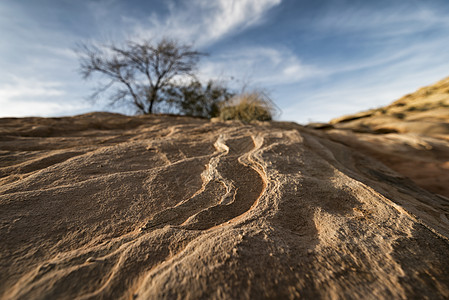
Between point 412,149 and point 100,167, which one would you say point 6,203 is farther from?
point 412,149

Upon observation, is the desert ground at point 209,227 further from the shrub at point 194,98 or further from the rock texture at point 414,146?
the shrub at point 194,98

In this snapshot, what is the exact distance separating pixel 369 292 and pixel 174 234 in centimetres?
63

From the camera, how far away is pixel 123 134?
2.35 metres

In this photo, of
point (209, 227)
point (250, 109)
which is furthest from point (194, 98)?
point (209, 227)

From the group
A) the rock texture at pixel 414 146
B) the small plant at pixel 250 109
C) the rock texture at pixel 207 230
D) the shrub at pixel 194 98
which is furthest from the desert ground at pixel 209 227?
the shrub at pixel 194 98

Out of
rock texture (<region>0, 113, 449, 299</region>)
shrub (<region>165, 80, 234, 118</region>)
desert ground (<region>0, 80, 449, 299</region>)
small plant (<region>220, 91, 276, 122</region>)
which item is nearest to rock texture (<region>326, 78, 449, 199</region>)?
desert ground (<region>0, 80, 449, 299</region>)

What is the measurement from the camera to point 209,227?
90 centimetres

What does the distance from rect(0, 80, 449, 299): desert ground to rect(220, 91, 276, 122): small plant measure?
96.4 inches

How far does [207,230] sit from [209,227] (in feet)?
0.10

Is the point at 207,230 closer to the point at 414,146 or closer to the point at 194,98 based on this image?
the point at 414,146

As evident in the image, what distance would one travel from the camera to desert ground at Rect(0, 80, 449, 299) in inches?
25.0

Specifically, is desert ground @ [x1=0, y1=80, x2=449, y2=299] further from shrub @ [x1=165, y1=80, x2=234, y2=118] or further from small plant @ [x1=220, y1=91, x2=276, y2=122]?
shrub @ [x1=165, y1=80, x2=234, y2=118]

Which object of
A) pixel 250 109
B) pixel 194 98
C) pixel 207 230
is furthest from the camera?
pixel 194 98

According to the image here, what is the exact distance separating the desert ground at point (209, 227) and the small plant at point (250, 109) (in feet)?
8.04
